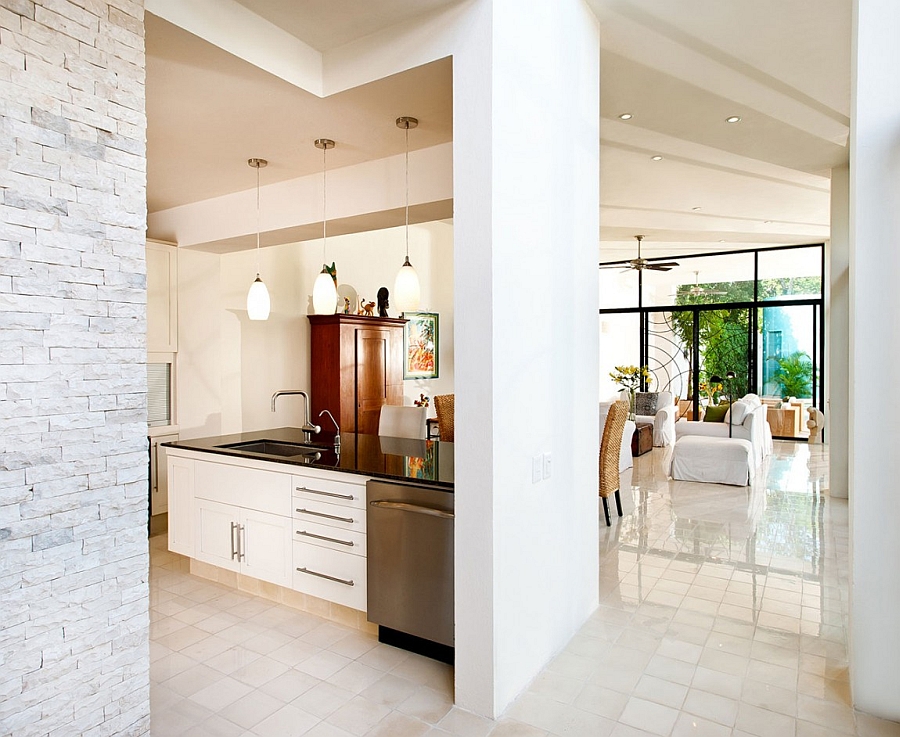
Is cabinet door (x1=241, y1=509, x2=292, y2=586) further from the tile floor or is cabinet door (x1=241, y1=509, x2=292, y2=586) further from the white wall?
the white wall

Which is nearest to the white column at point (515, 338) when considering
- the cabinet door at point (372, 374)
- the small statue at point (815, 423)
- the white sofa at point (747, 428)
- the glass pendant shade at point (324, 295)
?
the glass pendant shade at point (324, 295)

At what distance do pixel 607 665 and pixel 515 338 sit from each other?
151cm

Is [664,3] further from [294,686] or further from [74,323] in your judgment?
[294,686]

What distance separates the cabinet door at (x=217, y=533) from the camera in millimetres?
3557

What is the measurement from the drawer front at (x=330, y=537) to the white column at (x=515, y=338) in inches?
31.0

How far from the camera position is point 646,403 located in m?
9.86

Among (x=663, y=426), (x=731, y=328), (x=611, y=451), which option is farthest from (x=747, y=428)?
(x=731, y=328)

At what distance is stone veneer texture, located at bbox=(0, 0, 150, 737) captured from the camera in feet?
5.08

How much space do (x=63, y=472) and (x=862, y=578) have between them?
2717 millimetres

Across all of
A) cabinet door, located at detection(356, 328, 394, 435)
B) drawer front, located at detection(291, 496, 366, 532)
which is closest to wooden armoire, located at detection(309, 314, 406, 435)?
cabinet door, located at detection(356, 328, 394, 435)

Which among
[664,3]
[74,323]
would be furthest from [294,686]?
[664,3]

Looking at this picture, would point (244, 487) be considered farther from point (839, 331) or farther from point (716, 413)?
point (716, 413)

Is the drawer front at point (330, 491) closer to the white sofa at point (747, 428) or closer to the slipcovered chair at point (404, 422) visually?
the slipcovered chair at point (404, 422)

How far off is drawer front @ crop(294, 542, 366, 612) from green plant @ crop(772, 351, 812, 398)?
9.36 metres
